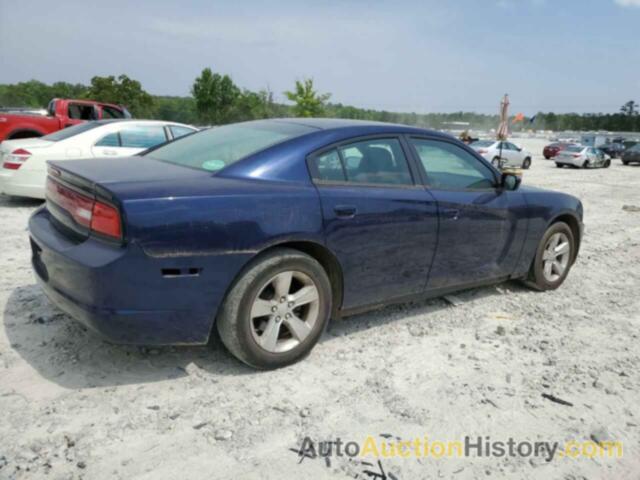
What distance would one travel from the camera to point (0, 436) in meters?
2.38

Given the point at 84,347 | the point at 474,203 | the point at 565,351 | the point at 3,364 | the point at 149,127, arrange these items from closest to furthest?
the point at 3,364
the point at 84,347
the point at 565,351
the point at 474,203
the point at 149,127

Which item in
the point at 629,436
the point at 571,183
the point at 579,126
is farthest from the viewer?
the point at 579,126

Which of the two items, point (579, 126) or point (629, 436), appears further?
point (579, 126)

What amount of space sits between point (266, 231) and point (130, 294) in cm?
78

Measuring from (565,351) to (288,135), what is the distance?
2473mm

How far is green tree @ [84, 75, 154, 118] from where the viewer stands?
5409cm

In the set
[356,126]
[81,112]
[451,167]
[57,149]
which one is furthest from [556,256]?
[81,112]

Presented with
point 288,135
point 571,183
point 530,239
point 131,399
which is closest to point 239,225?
point 288,135

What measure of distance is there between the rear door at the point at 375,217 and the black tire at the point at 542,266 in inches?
62.6

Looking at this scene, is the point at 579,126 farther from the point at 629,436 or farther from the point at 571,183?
the point at 629,436

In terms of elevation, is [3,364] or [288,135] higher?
[288,135]

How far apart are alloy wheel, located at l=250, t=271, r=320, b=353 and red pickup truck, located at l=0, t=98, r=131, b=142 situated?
10.4 meters

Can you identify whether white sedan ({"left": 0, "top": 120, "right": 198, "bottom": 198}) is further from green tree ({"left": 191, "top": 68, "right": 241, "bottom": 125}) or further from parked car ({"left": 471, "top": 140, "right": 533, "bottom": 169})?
green tree ({"left": 191, "top": 68, "right": 241, "bottom": 125})

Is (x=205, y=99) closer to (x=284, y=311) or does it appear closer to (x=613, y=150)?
(x=613, y=150)
